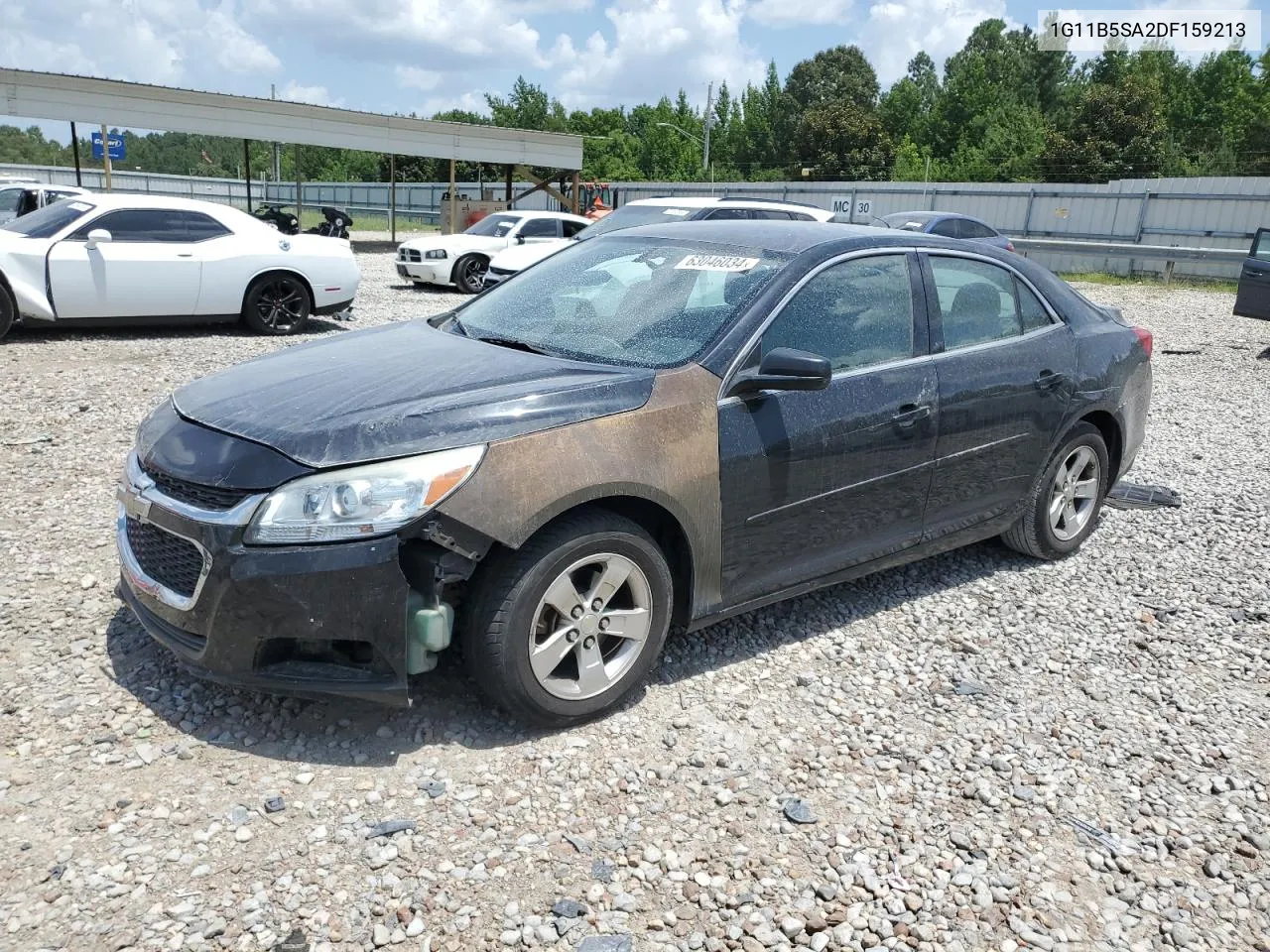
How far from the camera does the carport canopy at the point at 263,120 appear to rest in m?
21.7

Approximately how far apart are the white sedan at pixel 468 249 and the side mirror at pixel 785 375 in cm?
1339

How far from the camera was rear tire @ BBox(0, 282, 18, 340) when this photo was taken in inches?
381

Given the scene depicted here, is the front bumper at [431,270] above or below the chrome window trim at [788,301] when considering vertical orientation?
below

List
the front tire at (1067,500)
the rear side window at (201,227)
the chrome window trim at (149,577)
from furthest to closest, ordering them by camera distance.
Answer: the rear side window at (201,227) → the front tire at (1067,500) → the chrome window trim at (149,577)

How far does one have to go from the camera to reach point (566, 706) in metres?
3.38

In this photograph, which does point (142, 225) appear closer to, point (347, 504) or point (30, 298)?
point (30, 298)

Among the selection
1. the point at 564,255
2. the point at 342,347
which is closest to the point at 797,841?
the point at 342,347

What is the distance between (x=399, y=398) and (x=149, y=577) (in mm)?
1021

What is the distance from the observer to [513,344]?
3963 millimetres

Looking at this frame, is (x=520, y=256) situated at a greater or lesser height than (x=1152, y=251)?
lesser

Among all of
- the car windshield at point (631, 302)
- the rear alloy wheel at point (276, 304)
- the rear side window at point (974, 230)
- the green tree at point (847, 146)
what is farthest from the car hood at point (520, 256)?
the green tree at point (847, 146)

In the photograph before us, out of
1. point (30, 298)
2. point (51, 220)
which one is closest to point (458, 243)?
point (51, 220)

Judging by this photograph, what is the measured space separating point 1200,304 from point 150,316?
17701 mm

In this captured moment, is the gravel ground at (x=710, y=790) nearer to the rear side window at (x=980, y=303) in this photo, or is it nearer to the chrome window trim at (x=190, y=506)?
the chrome window trim at (x=190, y=506)
